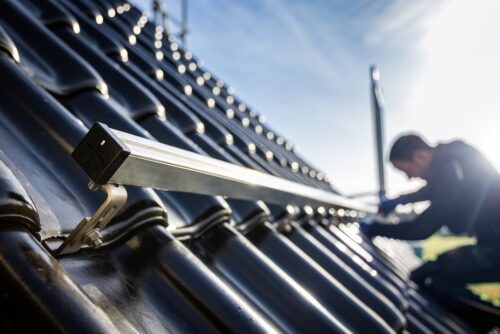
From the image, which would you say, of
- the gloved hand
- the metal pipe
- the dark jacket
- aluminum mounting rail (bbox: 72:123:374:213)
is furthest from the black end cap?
the metal pipe

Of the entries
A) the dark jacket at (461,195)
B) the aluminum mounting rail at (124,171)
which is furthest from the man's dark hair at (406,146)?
the aluminum mounting rail at (124,171)

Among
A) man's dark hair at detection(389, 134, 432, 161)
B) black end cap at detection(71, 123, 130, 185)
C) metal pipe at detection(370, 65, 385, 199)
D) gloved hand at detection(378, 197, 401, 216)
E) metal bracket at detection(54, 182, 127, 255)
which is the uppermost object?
metal pipe at detection(370, 65, 385, 199)

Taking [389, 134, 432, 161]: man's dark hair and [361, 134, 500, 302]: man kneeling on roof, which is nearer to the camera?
[361, 134, 500, 302]: man kneeling on roof

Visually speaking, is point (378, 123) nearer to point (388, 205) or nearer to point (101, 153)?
point (388, 205)

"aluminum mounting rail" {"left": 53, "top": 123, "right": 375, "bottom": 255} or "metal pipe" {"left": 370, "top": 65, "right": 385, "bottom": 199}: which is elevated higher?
"metal pipe" {"left": 370, "top": 65, "right": 385, "bottom": 199}

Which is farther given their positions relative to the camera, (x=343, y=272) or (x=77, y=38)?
(x=343, y=272)

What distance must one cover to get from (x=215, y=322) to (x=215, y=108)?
9.46 feet

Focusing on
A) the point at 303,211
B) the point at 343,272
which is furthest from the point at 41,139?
the point at 303,211

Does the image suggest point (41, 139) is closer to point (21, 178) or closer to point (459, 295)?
point (21, 178)

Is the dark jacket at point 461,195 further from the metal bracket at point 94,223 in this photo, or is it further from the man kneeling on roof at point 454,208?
the metal bracket at point 94,223

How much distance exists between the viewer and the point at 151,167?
763 millimetres

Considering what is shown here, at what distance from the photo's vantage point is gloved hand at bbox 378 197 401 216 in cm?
489

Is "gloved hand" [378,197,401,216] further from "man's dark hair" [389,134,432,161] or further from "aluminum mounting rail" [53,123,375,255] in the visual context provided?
"aluminum mounting rail" [53,123,375,255]

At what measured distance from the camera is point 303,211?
2.50 m
